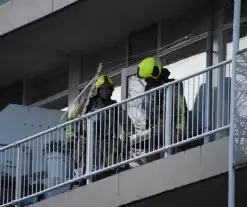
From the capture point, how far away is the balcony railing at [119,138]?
40.1ft

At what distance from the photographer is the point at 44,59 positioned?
59.9 feet

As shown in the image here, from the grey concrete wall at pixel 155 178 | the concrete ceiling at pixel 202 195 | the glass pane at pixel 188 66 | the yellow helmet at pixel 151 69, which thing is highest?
the glass pane at pixel 188 66

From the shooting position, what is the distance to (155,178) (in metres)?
12.4

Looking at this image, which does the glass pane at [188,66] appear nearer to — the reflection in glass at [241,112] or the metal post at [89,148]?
the metal post at [89,148]

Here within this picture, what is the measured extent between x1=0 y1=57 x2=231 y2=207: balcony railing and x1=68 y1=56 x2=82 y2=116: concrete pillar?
3.36 meters

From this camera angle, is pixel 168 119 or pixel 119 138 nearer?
pixel 168 119

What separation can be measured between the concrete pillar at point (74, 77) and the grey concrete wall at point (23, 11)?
161cm

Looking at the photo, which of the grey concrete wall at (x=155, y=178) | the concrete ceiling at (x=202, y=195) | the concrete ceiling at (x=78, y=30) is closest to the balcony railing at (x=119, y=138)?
the grey concrete wall at (x=155, y=178)

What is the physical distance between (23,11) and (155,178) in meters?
5.39

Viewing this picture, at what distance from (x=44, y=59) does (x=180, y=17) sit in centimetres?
336

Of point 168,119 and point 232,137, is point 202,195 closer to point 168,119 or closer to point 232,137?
point 168,119

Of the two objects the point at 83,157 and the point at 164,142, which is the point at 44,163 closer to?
the point at 83,157

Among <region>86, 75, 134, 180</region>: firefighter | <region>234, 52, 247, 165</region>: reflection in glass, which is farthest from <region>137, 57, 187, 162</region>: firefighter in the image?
<region>234, 52, 247, 165</region>: reflection in glass

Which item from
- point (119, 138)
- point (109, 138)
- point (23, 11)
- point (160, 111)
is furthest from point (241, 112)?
point (23, 11)
